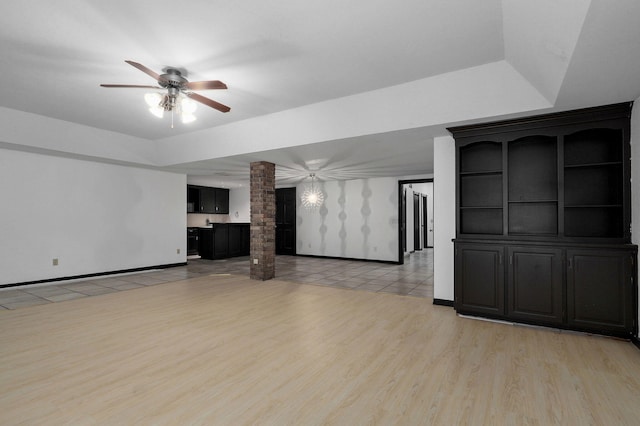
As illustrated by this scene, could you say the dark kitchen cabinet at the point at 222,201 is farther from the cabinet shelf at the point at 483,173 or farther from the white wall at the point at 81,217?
the cabinet shelf at the point at 483,173

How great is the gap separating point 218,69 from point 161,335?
2.86 m

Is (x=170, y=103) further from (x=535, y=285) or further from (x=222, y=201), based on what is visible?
(x=222, y=201)

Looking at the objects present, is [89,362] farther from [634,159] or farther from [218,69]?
[634,159]

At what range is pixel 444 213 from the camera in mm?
4301

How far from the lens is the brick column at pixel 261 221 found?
6.03m

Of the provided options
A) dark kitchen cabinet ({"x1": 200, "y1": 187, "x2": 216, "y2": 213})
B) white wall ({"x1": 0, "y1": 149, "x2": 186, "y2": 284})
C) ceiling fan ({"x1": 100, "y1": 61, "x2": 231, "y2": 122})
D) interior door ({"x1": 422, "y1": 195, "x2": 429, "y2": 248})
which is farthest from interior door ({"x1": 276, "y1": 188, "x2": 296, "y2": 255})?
ceiling fan ({"x1": 100, "y1": 61, "x2": 231, "y2": 122})

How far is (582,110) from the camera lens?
3.19 meters

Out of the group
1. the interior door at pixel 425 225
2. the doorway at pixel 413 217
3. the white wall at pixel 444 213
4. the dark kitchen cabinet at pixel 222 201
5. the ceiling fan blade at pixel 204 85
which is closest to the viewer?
the ceiling fan blade at pixel 204 85

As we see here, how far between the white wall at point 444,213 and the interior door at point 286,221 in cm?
652

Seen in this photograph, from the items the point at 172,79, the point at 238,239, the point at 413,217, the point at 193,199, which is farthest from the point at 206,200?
the point at 172,79

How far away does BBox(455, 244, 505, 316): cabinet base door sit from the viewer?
362cm

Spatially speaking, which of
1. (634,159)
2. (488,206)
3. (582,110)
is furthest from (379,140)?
(634,159)

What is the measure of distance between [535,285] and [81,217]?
7641 millimetres

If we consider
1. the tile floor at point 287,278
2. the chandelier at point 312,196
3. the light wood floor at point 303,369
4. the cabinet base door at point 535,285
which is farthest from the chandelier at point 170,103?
the chandelier at point 312,196
